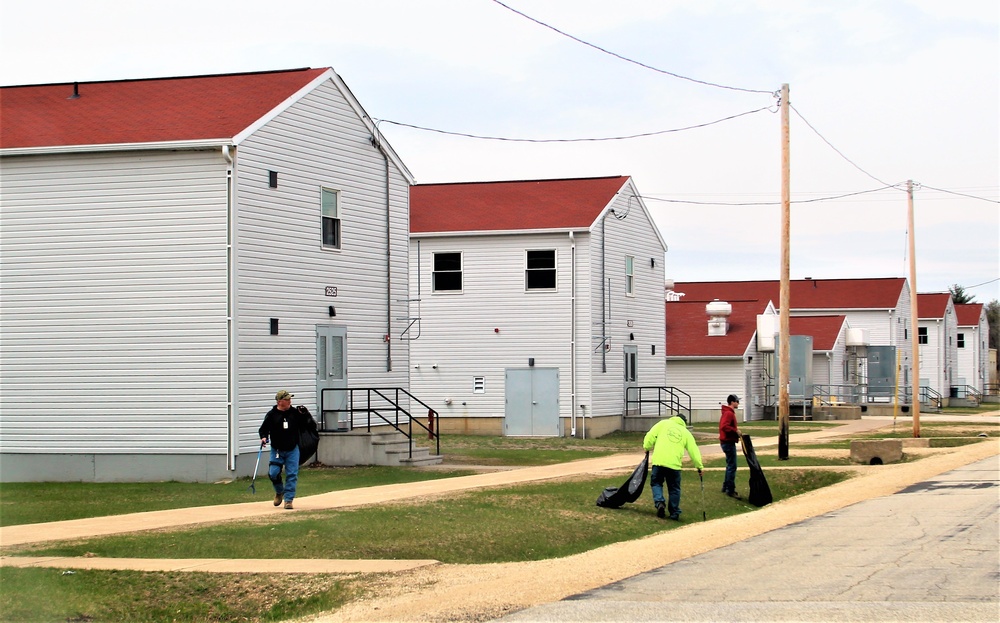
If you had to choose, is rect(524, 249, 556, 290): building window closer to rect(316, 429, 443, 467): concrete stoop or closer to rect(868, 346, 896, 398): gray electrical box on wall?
rect(316, 429, 443, 467): concrete stoop

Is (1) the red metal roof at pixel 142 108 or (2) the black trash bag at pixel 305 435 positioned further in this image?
(1) the red metal roof at pixel 142 108

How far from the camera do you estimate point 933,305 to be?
78.4m

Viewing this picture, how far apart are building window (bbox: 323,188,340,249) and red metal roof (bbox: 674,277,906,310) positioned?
1738 inches

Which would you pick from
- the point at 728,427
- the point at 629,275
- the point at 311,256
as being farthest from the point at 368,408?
the point at 629,275

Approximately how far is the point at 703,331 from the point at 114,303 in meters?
34.7

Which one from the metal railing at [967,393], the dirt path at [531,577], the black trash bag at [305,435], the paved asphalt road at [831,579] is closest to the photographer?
the paved asphalt road at [831,579]

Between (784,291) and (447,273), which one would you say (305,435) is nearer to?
(784,291)

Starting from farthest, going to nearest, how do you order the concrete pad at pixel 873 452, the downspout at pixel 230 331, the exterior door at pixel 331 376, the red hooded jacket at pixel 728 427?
the concrete pad at pixel 873 452 < the exterior door at pixel 331 376 < the downspout at pixel 230 331 < the red hooded jacket at pixel 728 427

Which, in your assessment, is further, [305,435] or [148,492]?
[148,492]

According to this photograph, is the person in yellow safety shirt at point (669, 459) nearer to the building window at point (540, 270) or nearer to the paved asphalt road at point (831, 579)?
the paved asphalt road at point (831, 579)

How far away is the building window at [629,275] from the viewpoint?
41584mm

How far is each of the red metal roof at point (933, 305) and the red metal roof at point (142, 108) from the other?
60.7m

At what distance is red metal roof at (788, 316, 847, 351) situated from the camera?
2367 inches

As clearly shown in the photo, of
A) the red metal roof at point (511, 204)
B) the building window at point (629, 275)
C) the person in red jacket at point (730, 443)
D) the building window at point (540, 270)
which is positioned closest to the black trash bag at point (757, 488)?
the person in red jacket at point (730, 443)
